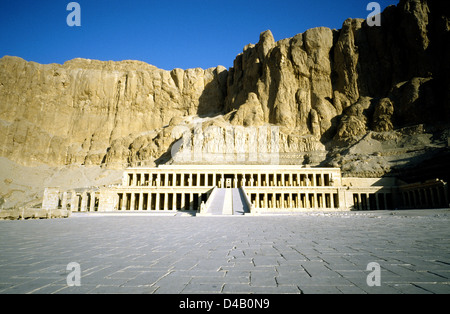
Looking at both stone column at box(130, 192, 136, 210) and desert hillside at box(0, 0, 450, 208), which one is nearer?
stone column at box(130, 192, 136, 210)

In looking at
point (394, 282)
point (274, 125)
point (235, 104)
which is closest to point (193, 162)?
point (274, 125)

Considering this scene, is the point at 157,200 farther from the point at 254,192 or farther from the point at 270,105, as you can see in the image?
the point at 270,105

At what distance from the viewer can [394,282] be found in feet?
10.2

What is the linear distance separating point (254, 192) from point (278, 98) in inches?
1441

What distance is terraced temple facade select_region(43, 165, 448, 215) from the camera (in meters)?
37.0

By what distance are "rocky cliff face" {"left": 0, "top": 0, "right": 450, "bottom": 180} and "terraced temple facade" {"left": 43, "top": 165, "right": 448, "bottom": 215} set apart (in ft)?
16.9

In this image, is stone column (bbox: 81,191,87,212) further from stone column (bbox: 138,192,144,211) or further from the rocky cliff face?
the rocky cliff face

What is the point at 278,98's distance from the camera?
230ft
